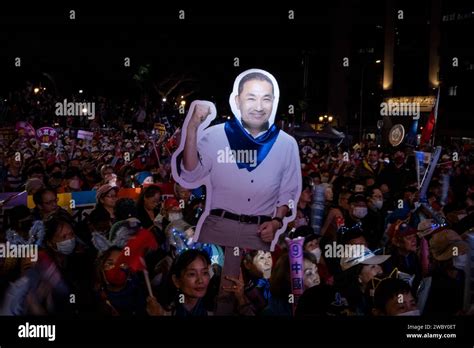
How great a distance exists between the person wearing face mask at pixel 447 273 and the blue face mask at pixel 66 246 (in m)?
3.20

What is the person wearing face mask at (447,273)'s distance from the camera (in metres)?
5.44

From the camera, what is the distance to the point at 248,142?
624 centimetres

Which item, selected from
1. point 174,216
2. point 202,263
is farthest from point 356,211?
point 202,263

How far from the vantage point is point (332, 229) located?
7059 millimetres

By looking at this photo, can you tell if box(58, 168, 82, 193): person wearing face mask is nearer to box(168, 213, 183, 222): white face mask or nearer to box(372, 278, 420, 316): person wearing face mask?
box(168, 213, 183, 222): white face mask

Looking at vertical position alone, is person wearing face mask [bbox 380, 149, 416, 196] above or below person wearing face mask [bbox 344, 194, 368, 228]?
above

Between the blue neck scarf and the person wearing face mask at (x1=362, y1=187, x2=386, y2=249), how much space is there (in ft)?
5.88

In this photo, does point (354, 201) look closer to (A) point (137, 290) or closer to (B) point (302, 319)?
(B) point (302, 319)

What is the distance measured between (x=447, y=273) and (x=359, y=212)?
1.94 meters

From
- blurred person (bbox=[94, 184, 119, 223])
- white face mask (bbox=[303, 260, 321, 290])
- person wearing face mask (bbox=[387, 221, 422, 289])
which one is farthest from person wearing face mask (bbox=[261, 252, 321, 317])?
blurred person (bbox=[94, 184, 119, 223])

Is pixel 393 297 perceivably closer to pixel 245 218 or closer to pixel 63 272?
pixel 245 218

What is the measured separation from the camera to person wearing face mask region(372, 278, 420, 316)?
16.0 feet

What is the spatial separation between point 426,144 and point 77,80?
12.0 metres

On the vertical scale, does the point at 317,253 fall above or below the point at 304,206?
below
